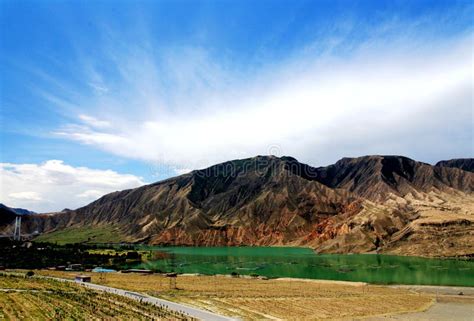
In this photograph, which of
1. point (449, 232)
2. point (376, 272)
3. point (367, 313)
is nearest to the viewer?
point (367, 313)

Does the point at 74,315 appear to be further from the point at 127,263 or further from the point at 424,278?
the point at 127,263

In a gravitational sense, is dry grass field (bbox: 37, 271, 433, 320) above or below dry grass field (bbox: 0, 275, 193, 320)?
below

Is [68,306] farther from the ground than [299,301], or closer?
farther from the ground

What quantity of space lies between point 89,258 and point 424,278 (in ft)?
320

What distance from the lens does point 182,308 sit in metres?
46.6

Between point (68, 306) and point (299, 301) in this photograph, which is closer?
point (68, 306)

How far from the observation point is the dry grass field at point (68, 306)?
41.2 meters

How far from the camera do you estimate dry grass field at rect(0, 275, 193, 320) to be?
41188 millimetres

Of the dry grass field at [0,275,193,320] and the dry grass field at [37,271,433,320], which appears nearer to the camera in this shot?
the dry grass field at [0,275,193,320]

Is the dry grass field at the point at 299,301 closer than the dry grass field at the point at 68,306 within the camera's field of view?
No

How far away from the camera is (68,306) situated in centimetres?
4603

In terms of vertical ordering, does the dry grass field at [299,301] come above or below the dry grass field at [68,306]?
below

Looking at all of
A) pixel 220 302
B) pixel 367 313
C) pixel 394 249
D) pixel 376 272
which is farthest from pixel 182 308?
pixel 394 249

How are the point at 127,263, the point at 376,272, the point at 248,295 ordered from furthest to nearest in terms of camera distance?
1. the point at 127,263
2. the point at 376,272
3. the point at 248,295
